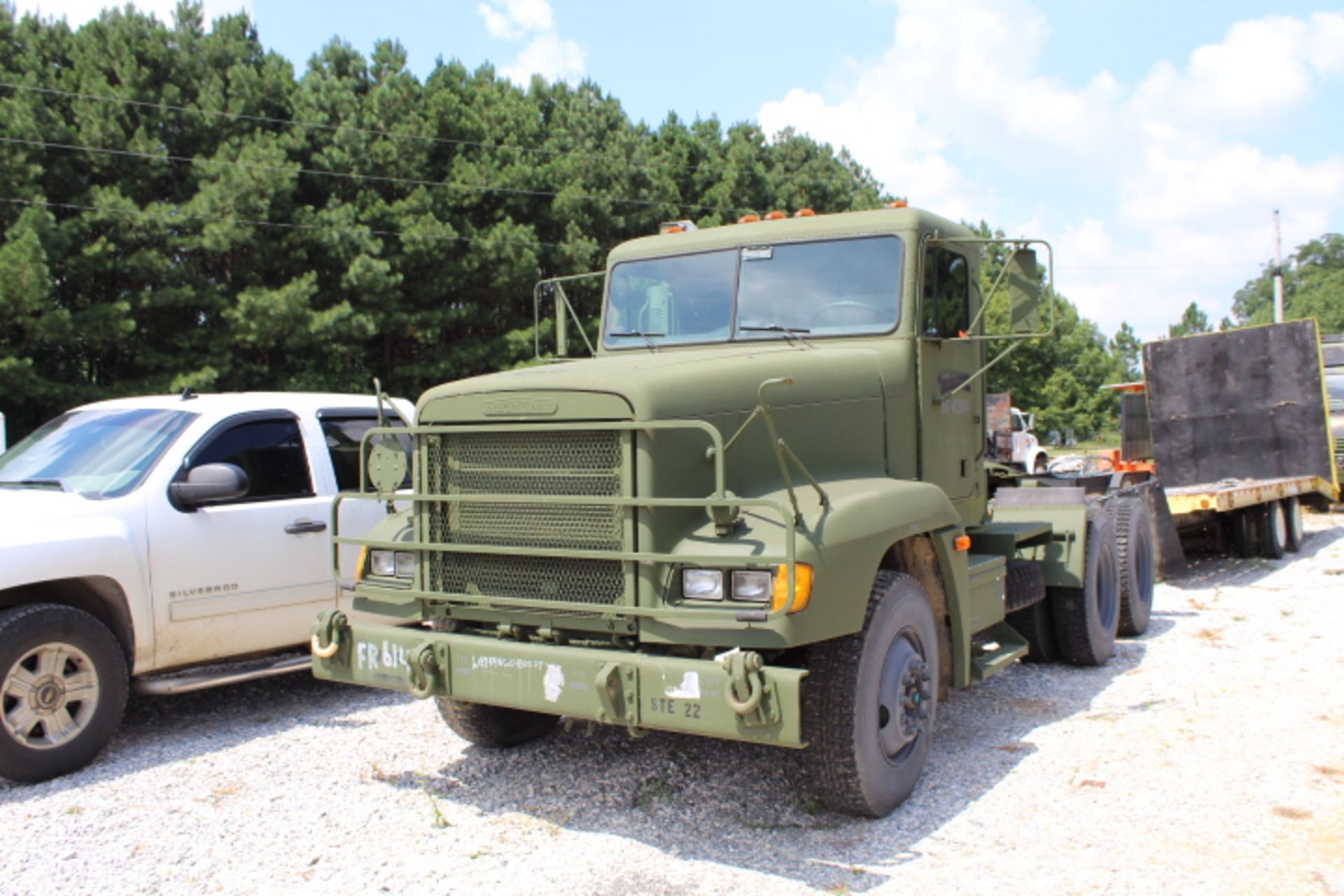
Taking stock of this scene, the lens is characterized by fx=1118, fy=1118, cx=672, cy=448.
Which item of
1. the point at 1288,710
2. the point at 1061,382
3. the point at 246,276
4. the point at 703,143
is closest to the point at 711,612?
the point at 1288,710

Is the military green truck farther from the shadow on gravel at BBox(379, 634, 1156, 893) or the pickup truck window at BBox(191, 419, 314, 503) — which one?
the pickup truck window at BBox(191, 419, 314, 503)

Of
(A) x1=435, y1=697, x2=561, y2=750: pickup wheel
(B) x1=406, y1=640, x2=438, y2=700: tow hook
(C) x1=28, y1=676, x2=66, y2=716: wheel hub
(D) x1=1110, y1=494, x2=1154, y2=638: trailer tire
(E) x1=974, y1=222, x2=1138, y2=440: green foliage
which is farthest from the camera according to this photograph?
(E) x1=974, y1=222, x2=1138, y2=440: green foliage

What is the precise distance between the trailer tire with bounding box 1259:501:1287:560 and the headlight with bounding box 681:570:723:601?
10.5 meters

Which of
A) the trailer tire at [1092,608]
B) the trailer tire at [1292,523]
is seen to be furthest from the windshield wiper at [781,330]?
the trailer tire at [1292,523]

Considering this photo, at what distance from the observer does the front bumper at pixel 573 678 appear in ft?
12.5

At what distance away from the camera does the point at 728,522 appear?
403 cm

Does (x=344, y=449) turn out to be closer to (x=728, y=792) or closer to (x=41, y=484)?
(x=41, y=484)

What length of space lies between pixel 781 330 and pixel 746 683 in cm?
230

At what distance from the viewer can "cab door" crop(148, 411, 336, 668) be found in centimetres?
581

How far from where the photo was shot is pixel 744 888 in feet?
12.8

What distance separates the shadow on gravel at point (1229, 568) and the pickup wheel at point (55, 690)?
9492 mm

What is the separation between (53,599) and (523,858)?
9.45 feet

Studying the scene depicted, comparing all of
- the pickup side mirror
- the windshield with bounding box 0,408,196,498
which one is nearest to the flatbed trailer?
the pickup side mirror

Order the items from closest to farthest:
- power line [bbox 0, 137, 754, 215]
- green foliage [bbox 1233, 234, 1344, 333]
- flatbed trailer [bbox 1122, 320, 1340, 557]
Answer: flatbed trailer [bbox 1122, 320, 1340, 557], power line [bbox 0, 137, 754, 215], green foliage [bbox 1233, 234, 1344, 333]
